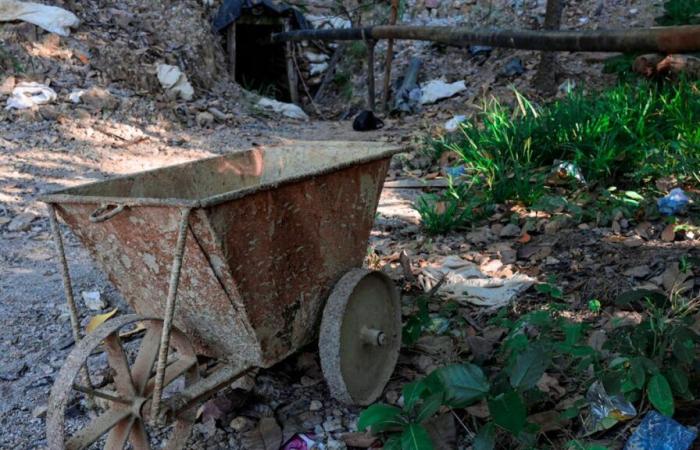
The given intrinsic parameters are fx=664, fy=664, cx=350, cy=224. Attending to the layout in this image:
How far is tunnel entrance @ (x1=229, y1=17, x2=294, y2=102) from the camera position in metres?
10.2

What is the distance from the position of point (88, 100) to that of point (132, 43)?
1549mm

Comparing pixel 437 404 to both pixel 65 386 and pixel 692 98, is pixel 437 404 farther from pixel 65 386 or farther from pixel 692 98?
pixel 692 98

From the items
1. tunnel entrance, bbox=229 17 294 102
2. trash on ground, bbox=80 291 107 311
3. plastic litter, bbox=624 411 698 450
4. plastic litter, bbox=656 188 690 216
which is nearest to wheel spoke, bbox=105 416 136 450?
trash on ground, bbox=80 291 107 311

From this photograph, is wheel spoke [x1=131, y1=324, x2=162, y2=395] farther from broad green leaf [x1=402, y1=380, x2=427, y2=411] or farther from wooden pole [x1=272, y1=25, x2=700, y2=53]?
wooden pole [x1=272, y1=25, x2=700, y2=53]

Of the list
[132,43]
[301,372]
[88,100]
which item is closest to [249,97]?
[132,43]

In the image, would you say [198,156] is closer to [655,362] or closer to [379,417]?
[379,417]

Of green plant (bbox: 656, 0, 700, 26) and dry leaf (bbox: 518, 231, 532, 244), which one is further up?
green plant (bbox: 656, 0, 700, 26)

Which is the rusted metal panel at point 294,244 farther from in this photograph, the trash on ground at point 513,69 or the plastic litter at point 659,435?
the trash on ground at point 513,69

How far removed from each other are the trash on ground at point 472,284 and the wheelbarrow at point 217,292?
65 cm

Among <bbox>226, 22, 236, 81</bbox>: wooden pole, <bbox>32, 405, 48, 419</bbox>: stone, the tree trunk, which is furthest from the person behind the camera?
<bbox>226, 22, 236, 81</bbox>: wooden pole

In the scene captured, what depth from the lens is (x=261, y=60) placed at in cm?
1080

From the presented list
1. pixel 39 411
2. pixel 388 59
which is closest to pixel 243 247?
pixel 39 411

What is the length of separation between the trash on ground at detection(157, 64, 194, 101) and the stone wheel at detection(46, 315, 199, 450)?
5.81 m

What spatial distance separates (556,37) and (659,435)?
357 cm
